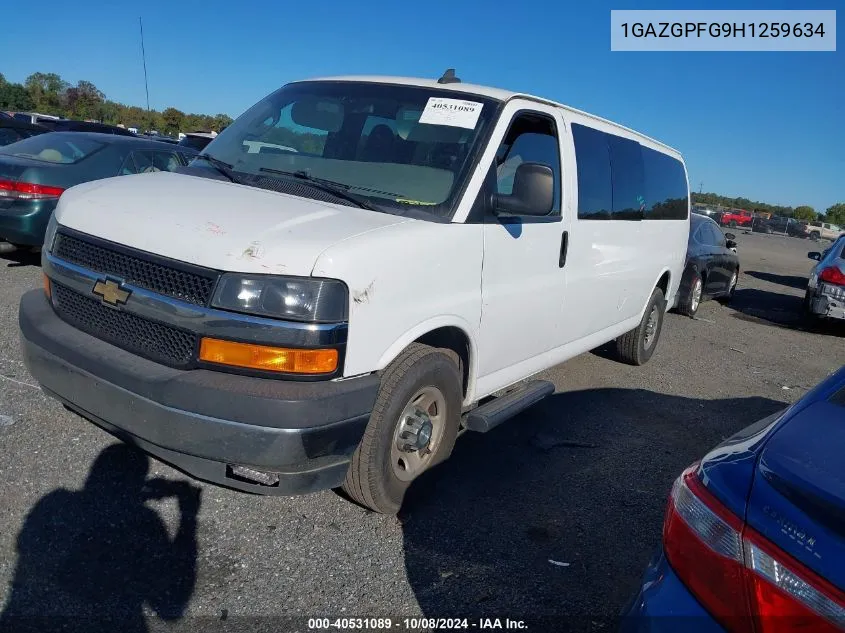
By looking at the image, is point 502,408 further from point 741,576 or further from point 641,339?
point 641,339

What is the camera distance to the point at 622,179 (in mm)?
5270

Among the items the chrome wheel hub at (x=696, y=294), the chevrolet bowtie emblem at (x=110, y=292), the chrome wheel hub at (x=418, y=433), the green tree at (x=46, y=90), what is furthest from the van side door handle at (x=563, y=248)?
the green tree at (x=46, y=90)

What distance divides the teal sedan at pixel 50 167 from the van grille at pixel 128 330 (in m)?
3.86

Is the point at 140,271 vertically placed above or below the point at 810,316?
above

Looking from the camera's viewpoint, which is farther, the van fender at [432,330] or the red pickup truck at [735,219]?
the red pickup truck at [735,219]

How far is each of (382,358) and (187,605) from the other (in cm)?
123

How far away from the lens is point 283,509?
134 inches

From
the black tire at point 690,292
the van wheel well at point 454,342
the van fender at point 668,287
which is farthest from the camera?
the black tire at point 690,292

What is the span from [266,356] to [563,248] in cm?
230

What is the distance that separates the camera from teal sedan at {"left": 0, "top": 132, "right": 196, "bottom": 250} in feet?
22.8

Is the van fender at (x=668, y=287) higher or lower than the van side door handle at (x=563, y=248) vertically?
lower

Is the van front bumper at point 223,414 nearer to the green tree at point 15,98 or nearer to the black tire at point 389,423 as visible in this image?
the black tire at point 389,423

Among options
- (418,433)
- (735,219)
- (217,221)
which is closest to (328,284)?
(217,221)

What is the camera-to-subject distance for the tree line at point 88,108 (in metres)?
51.8
